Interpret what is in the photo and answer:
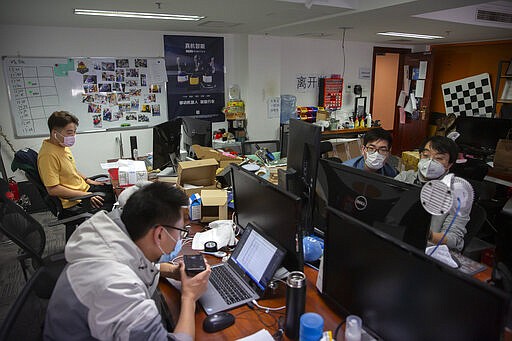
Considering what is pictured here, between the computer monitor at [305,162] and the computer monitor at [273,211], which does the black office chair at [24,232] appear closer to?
the computer monitor at [273,211]

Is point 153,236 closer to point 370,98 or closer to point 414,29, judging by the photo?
point 414,29

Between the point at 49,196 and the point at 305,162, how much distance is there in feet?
7.66

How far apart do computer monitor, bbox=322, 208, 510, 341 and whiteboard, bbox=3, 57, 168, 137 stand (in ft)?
14.2

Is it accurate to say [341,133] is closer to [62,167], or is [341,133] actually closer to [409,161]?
[409,161]

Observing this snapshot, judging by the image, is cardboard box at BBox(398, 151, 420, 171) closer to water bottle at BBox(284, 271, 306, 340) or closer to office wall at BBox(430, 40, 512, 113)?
office wall at BBox(430, 40, 512, 113)

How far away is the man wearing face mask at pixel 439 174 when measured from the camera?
1.80 meters

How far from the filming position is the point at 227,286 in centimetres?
159

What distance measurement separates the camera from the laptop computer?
147cm

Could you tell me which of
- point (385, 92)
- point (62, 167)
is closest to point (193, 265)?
point (62, 167)

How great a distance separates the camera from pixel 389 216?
1406 mm

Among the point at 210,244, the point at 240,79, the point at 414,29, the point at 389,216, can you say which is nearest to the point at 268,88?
the point at 240,79

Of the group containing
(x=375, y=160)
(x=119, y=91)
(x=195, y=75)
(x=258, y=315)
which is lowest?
(x=258, y=315)

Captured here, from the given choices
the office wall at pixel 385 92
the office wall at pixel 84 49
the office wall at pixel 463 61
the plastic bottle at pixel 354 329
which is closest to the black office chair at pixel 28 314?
the plastic bottle at pixel 354 329

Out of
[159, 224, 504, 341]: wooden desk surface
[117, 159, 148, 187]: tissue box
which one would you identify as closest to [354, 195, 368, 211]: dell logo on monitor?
[159, 224, 504, 341]: wooden desk surface
